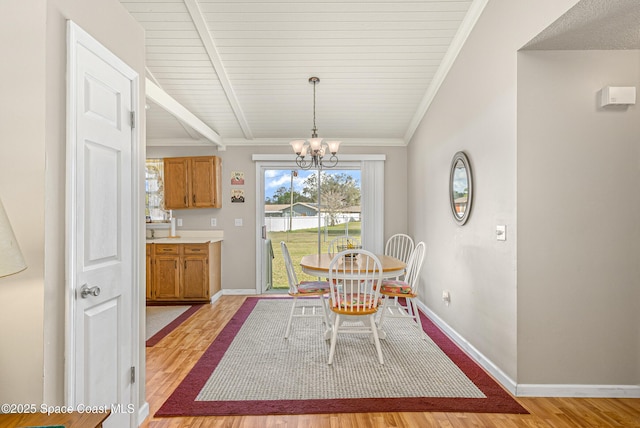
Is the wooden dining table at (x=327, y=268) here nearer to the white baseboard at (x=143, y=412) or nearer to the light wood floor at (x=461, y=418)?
the light wood floor at (x=461, y=418)

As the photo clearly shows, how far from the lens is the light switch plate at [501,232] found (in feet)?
8.57

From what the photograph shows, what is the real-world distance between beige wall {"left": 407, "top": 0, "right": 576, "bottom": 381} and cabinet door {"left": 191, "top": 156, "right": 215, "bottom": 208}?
3061 millimetres

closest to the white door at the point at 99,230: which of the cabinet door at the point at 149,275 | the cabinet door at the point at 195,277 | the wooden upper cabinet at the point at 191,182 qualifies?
the cabinet door at the point at 195,277

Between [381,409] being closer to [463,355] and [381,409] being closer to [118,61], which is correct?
[463,355]

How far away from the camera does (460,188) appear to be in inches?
135

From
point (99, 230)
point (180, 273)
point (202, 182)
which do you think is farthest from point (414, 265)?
point (202, 182)

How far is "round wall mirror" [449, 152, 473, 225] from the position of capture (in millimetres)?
3211

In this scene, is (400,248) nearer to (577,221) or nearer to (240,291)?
(240,291)

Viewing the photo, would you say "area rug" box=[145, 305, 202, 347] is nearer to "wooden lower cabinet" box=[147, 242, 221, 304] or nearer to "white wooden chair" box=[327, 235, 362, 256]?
"wooden lower cabinet" box=[147, 242, 221, 304]

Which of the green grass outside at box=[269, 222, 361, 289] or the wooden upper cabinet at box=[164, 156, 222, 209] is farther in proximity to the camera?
the green grass outside at box=[269, 222, 361, 289]

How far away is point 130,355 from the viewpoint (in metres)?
2.00

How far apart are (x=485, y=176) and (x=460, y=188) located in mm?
492

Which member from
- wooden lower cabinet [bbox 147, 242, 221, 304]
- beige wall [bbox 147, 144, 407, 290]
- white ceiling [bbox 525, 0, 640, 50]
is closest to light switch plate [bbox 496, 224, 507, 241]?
white ceiling [bbox 525, 0, 640, 50]

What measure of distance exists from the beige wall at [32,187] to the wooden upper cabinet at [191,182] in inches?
153
